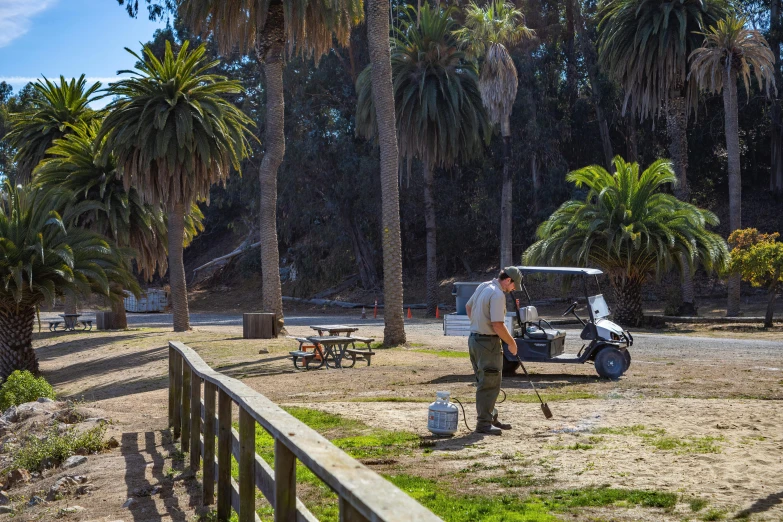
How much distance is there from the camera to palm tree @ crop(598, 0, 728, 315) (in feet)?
116

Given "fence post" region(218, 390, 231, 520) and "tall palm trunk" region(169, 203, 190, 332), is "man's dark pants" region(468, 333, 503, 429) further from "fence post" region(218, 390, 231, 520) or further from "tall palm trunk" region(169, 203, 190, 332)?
"tall palm trunk" region(169, 203, 190, 332)

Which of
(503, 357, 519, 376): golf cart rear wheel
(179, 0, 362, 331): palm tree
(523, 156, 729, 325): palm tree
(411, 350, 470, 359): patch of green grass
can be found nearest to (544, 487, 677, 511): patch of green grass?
(503, 357, 519, 376): golf cart rear wheel

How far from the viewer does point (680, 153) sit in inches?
1391

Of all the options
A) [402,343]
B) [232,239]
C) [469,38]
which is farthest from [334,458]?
[232,239]

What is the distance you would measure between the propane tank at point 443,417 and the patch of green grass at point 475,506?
6.50 feet

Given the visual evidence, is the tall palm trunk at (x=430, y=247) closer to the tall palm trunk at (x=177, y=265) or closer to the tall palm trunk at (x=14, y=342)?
the tall palm trunk at (x=177, y=265)

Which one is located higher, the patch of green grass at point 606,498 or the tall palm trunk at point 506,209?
the tall palm trunk at point 506,209

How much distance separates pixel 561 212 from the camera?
29438 mm

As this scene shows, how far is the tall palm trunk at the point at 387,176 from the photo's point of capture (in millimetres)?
22344

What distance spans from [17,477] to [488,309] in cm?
572

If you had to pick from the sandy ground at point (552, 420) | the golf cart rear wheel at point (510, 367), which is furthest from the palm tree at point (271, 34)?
the golf cart rear wheel at point (510, 367)

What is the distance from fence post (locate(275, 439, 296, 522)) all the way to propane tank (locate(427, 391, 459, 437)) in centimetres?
477

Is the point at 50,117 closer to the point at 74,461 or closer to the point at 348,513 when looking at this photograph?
the point at 74,461

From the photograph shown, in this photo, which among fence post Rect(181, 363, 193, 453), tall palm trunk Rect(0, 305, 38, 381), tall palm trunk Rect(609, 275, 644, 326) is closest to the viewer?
fence post Rect(181, 363, 193, 453)
